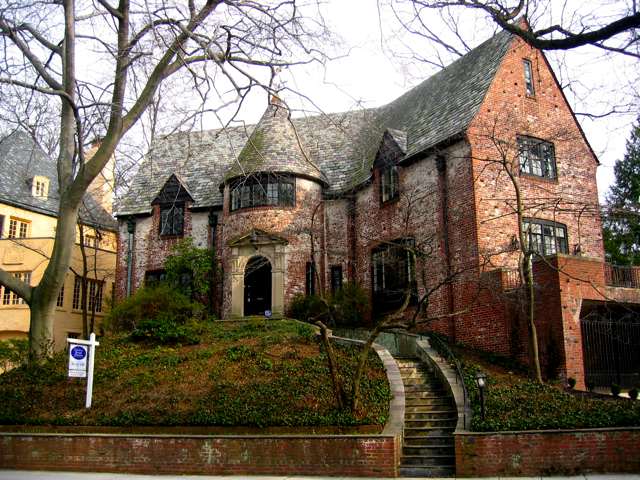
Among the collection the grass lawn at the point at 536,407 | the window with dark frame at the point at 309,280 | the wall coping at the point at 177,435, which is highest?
the window with dark frame at the point at 309,280

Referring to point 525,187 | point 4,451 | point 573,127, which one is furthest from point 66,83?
point 573,127

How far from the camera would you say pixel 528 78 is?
74.1 ft

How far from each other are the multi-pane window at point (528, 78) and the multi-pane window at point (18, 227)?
25233 millimetres

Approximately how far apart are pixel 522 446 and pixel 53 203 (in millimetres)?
30928

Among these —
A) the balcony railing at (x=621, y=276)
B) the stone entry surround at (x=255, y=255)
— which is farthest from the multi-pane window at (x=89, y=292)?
the balcony railing at (x=621, y=276)

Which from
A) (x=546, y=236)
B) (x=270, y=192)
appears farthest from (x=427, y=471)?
(x=270, y=192)

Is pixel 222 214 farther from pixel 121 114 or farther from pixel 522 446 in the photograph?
pixel 522 446

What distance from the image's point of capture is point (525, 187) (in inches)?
825

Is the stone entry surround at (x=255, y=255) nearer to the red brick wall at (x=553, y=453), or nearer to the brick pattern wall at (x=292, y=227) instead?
the brick pattern wall at (x=292, y=227)

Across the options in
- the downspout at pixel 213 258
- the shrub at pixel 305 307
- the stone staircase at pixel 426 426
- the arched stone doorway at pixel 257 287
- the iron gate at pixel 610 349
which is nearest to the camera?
the stone staircase at pixel 426 426

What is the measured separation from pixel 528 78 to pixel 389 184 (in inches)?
234

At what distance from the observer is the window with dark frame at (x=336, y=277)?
25891 mm

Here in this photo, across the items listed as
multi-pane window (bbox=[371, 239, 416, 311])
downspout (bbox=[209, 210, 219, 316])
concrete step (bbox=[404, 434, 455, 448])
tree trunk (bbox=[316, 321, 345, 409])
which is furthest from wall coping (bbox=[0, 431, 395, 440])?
downspout (bbox=[209, 210, 219, 316])

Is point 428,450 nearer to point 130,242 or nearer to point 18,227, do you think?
point 130,242
